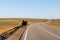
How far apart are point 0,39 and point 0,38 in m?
0.29

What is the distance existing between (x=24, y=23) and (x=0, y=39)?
166 feet

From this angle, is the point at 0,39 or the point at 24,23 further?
the point at 24,23

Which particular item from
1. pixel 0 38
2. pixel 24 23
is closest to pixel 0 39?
pixel 0 38

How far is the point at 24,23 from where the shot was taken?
67.1 meters

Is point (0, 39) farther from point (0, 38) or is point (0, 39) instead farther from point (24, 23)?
point (24, 23)

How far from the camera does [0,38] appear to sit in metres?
16.8

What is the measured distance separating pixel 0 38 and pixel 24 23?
165ft

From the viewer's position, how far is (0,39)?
1655 centimetres

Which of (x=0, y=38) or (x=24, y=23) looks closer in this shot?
(x=0, y=38)
